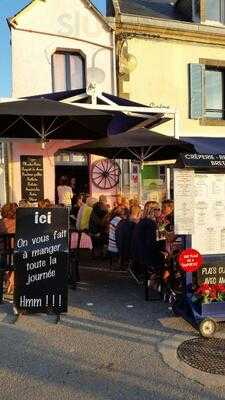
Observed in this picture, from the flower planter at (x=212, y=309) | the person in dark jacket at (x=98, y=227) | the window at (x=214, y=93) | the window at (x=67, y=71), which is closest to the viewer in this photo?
the flower planter at (x=212, y=309)

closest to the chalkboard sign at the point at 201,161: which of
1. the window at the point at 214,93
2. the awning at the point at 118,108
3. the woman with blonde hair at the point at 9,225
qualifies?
the woman with blonde hair at the point at 9,225

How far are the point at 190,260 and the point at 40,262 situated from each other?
1.83 meters

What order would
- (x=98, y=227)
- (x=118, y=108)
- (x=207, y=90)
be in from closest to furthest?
(x=118, y=108) → (x=98, y=227) → (x=207, y=90)

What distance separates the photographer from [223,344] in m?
4.87

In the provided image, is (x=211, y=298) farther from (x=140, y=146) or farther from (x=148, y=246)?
(x=140, y=146)

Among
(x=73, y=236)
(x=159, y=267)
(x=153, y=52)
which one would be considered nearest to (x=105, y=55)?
(x=153, y=52)

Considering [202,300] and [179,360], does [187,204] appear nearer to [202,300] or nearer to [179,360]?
[202,300]

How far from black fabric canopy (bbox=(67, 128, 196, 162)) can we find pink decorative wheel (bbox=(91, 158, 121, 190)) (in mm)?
1832

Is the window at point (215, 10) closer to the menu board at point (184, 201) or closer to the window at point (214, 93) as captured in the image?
the window at point (214, 93)

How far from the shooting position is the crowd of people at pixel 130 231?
654cm

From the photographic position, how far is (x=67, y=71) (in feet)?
42.3

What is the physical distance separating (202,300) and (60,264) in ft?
5.80

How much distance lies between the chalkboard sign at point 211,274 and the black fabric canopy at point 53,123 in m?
3.79

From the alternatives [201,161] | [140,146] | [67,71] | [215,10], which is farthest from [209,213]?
[215,10]
